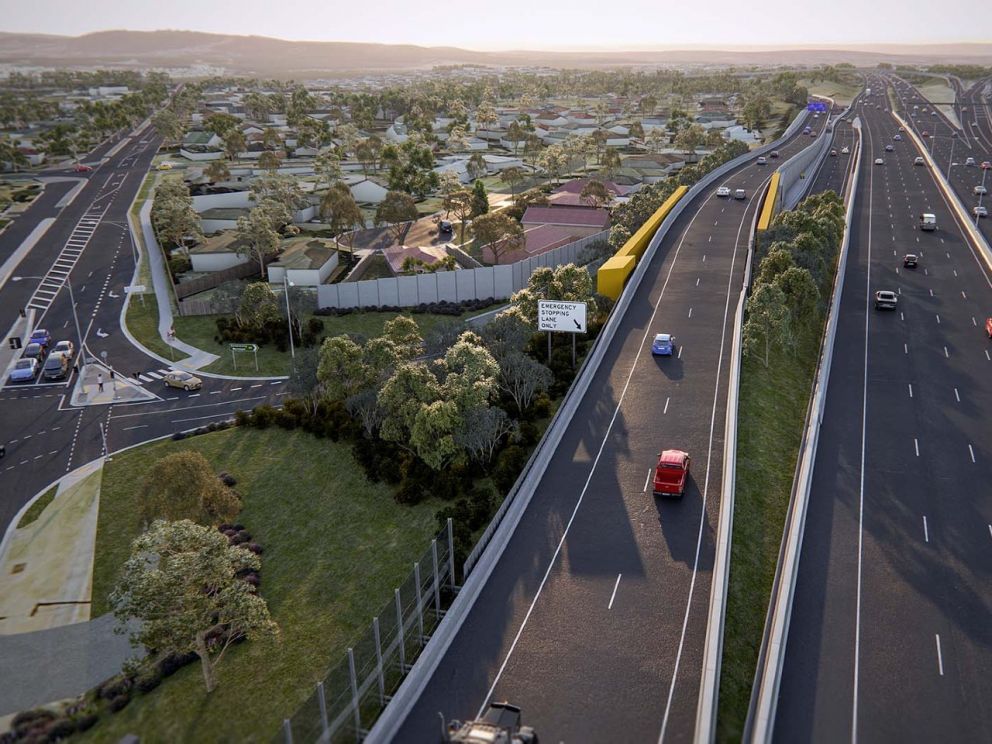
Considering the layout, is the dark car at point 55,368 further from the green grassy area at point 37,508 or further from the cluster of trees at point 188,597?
the cluster of trees at point 188,597

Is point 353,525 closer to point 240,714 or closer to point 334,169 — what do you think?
point 240,714

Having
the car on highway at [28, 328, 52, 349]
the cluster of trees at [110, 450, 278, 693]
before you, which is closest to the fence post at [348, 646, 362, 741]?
the cluster of trees at [110, 450, 278, 693]

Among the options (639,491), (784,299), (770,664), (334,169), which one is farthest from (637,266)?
(334,169)

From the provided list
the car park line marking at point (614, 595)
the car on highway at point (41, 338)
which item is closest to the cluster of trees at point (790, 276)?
the car park line marking at point (614, 595)

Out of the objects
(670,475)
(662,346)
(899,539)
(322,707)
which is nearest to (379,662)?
(322,707)

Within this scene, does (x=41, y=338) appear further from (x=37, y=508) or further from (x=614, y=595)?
(x=614, y=595)

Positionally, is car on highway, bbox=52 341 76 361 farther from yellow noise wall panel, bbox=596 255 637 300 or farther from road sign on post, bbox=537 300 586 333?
yellow noise wall panel, bbox=596 255 637 300

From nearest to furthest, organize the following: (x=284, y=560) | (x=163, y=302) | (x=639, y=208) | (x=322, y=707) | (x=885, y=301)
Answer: (x=322, y=707) < (x=284, y=560) < (x=885, y=301) < (x=163, y=302) < (x=639, y=208)
